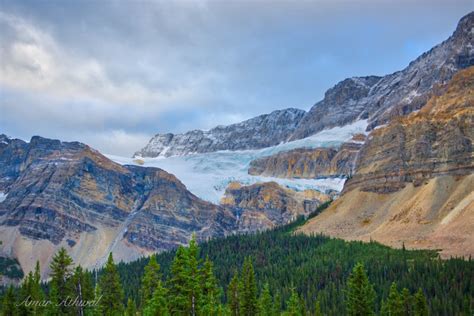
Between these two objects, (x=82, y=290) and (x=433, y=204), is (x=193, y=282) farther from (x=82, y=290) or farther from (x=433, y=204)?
(x=433, y=204)

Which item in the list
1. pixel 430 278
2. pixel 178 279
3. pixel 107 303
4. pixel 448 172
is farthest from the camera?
pixel 448 172

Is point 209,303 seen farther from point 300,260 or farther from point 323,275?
point 300,260

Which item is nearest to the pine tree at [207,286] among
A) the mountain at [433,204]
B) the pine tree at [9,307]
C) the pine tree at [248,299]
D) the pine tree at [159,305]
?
the pine tree at [159,305]

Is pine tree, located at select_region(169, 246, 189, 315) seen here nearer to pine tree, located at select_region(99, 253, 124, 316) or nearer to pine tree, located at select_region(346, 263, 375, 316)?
pine tree, located at select_region(99, 253, 124, 316)

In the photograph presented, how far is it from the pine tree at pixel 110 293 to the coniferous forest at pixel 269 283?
0.10m

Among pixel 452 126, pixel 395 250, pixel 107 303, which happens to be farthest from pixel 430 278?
pixel 452 126

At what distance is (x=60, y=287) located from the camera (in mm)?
52781

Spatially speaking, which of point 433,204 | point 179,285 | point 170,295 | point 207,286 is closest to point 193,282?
point 179,285

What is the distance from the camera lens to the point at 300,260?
145 metres

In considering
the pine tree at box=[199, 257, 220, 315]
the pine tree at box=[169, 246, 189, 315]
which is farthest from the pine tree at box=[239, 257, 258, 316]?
the pine tree at box=[169, 246, 189, 315]

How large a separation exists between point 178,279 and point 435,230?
121 meters

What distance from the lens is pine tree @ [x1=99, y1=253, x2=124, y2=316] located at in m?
57.0

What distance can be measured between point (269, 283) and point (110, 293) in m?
69.5

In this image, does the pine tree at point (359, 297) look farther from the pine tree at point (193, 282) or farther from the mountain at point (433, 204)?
the mountain at point (433, 204)
